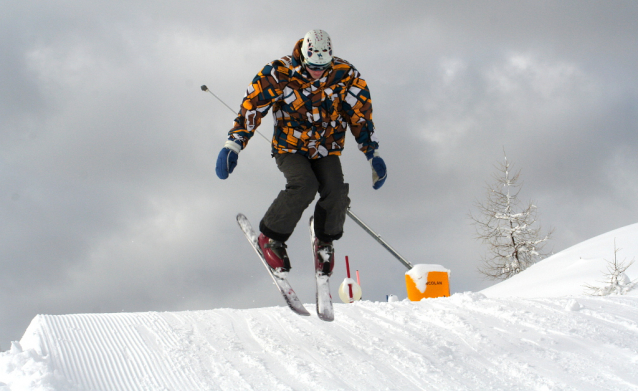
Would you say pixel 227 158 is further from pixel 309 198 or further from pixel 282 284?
pixel 282 284

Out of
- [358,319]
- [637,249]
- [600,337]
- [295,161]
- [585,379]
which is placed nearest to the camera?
[585,379]

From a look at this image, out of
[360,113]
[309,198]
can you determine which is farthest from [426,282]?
[309,198]

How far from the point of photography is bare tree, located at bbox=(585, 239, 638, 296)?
5906 millimetres

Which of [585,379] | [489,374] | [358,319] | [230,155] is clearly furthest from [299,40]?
[585,379]

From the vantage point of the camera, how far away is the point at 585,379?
91.3 inches

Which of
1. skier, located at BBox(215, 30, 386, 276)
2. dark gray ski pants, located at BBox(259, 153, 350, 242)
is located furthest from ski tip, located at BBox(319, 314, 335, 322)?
dark gray ski pants, located at BBox(259, 153, 350, 242)

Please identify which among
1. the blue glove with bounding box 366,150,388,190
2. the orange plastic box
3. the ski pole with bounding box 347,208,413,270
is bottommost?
the orange plastic box

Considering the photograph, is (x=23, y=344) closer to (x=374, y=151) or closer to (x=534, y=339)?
(x=374, y=151)

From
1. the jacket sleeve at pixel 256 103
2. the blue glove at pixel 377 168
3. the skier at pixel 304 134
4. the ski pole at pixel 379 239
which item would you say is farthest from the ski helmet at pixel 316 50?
the ski pole at pixel 379 239

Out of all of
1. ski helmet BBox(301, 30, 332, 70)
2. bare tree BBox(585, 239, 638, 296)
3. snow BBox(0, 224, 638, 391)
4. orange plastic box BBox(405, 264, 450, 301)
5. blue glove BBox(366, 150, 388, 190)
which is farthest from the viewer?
bare tree BBox(585, 239, 638, 296)

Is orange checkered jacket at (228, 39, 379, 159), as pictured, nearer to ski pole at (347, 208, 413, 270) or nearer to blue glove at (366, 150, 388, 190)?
blue glove at (366, 150, 388, 190)

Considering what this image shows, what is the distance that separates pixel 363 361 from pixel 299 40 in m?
2.12

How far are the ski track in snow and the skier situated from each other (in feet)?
1.99

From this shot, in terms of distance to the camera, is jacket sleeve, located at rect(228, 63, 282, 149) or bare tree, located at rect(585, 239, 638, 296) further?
bare tree, located at rect(585, 239, 638, 296)
